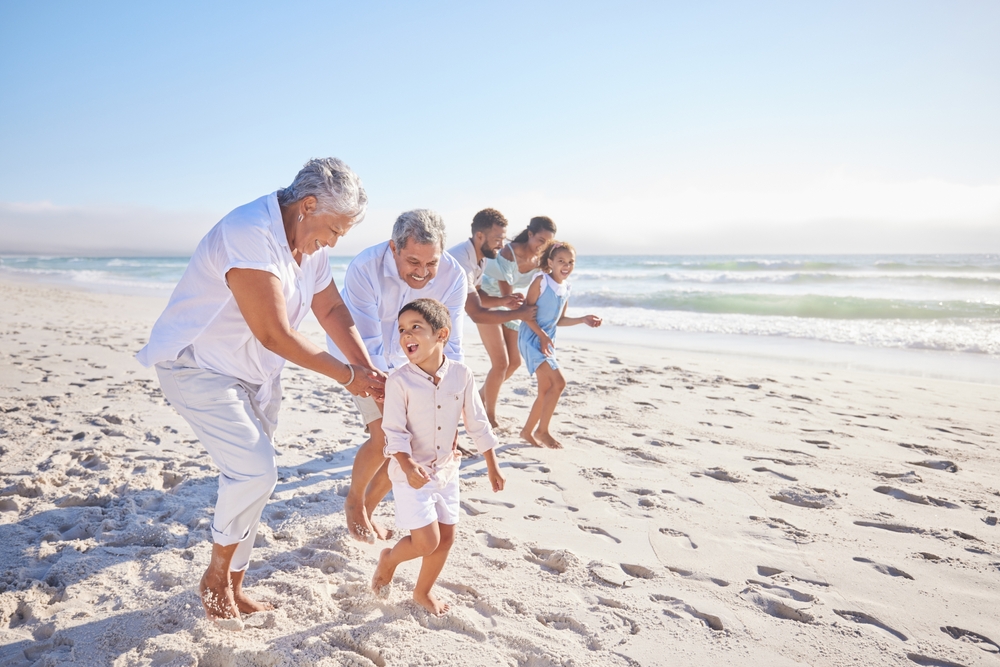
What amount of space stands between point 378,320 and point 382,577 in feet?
4.32

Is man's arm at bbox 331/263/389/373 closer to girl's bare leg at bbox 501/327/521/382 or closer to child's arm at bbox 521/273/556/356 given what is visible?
child's arm at bbox 521/273/556/356

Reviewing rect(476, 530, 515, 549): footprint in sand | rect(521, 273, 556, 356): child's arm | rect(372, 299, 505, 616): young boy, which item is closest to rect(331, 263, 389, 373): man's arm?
rect(372, 299, 505, 616): young boy

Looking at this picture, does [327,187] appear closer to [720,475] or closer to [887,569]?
[887,569]

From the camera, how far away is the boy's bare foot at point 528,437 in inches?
198

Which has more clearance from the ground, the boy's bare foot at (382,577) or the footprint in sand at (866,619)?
the boy's bare foot at (382,577)

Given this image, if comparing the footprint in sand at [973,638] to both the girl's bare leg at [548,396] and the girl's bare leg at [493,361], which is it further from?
the girl's bare leg at [493,361]

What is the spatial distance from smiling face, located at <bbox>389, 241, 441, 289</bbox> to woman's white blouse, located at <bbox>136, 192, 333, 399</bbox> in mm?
693

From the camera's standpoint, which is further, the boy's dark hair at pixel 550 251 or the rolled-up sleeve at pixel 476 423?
the boy's dark hair at pixel 550 251

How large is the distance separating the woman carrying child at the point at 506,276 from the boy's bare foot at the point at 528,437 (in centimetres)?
37

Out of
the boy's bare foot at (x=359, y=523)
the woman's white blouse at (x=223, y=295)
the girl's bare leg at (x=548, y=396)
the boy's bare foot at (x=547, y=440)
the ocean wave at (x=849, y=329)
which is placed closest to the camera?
the woman's white blouse at (x=223, y=295)

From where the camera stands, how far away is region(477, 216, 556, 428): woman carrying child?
17.4 ft

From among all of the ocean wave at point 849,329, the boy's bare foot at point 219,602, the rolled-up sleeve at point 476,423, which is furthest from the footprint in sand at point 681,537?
the ocean wave at point 849,329

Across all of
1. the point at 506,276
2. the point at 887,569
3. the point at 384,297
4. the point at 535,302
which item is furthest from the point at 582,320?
the point at 887,569

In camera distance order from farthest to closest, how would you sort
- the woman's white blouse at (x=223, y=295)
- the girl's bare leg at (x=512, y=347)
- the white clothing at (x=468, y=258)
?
the girl's bare leg at (x=512, y=347), the white clothing at (x=468, y=258), the woman's white blouse at (x=223, y=295)
